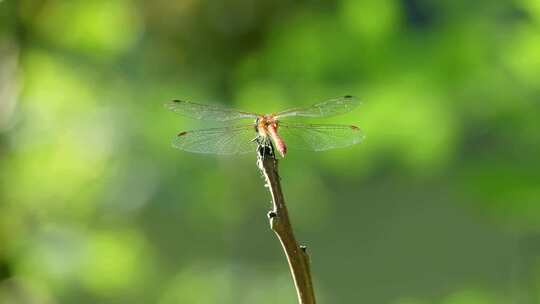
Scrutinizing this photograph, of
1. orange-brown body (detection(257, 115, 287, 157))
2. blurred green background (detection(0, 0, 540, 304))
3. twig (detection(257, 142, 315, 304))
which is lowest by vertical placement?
twig (detection(257, 142, 315, 304))

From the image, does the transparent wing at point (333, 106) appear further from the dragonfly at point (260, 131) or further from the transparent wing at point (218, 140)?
the transparent wing at point (218, 140)

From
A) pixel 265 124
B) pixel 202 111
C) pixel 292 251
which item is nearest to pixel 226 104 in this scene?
pixel 202 111

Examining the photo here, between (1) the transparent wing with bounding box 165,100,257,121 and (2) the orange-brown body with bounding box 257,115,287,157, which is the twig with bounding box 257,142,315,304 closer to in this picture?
(2) the orange-brown body with bounding box 257,115,287,157

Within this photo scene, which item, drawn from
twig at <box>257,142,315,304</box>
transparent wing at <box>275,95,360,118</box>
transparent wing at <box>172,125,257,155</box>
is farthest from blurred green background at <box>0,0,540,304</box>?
twig at <box>257,142,315,304</box>

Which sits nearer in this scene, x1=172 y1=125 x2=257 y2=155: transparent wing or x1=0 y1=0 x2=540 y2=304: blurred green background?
x1=172 y1=125 x2=257 y2=155: transparent wing

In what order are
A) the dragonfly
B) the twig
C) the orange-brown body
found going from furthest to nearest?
the dragonfly < the orange-brown body < the twig

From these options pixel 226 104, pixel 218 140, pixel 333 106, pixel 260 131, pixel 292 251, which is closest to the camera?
pixel 292 251

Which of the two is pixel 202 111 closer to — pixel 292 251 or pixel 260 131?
pixel 260 131
